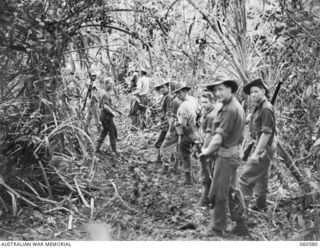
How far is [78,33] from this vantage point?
13.1 feet

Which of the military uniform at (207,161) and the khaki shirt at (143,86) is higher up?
the khaki shirt at (143,86)

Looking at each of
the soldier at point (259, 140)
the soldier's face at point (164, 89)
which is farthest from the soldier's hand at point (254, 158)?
the soldier's face at point (164, 89)

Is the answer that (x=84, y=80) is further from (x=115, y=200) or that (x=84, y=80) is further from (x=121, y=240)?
(x=121, y=240)

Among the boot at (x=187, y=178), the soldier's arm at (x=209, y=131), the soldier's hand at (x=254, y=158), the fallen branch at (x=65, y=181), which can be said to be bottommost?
the fallen branch at (x=65, y=181)

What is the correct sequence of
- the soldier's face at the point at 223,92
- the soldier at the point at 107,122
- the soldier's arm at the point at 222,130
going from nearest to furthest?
the soldier's arm at the point at 222,130 < the soldier's face at the point at 223,92 < the soldier at the point at 107,122

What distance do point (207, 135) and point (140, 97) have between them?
683mm

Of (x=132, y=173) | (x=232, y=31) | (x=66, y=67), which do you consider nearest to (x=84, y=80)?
(x=66, y=67)

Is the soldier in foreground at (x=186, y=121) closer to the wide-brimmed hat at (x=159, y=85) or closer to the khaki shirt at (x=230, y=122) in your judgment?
the wide-brimmed hat at (x=159, y=85)

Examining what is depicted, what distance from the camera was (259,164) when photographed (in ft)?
12.1

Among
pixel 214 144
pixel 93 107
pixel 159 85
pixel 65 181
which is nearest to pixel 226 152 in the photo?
pixel 214 144

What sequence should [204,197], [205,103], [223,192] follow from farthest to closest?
[205,103]
[204,197]
[223,192]

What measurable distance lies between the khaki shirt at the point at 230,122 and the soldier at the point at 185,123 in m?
0.46

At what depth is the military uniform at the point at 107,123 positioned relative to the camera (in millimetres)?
3861

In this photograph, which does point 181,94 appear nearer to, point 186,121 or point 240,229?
point 186,121
